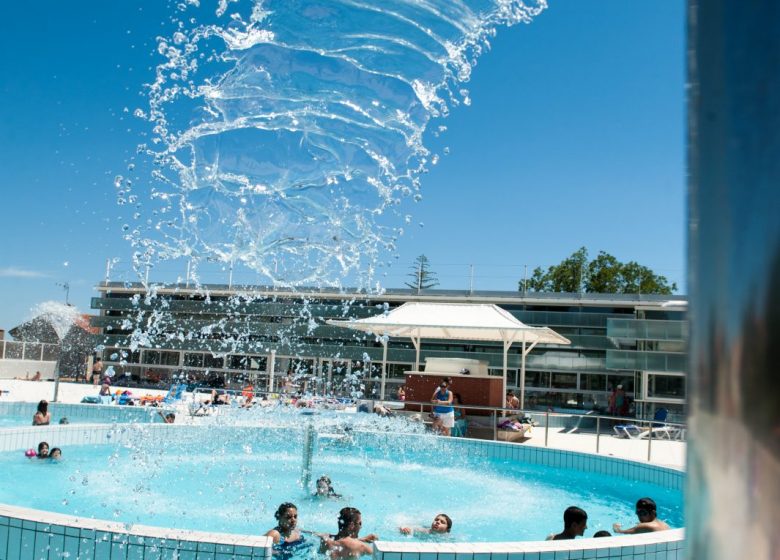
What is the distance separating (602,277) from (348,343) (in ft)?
78.2

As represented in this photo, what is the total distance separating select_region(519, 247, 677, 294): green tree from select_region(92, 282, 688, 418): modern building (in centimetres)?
1588

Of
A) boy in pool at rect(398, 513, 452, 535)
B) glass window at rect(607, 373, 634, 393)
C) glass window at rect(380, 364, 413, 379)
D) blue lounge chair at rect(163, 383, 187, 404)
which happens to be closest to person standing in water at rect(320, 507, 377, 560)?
boy in pool at rect(398, 513, 452, 535)

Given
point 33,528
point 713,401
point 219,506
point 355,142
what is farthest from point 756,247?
point 219,506

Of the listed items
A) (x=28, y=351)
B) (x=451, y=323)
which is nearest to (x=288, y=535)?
(x=451, y=323)

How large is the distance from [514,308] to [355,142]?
30322 millimetres

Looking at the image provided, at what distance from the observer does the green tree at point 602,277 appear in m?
51.6

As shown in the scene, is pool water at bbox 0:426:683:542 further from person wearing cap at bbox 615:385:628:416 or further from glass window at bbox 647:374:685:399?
glass window at bbox 647:374:685:399

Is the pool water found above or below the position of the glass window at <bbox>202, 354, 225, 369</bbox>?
below

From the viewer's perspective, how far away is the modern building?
26766 millimetres

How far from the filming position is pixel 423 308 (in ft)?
61.7

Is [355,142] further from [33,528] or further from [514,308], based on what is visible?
[514,308]

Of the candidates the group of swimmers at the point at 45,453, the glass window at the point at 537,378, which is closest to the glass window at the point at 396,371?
the glass window at the point at 537,378

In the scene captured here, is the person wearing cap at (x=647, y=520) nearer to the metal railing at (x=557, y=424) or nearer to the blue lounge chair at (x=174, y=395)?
the metal railing at (x=557, y=424)

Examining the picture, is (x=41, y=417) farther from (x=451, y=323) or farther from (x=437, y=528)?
(x=451, y=323)
